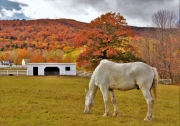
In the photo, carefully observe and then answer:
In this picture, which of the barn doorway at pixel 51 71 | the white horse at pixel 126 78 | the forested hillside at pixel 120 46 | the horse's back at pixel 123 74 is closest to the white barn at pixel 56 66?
the barn doorway at pixel 51 71

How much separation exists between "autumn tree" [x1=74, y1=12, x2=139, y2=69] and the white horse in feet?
58.0

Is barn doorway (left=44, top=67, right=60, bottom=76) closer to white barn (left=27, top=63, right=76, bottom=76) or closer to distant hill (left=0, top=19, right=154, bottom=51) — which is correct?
white barn (left=27, top=63, right=76, bottom=76)

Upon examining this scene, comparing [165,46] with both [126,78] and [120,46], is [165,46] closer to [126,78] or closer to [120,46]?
[120,46]

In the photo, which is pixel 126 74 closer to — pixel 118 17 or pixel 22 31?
pixel 118 17

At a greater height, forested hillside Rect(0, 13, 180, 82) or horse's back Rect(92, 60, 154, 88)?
forested hillside Rect(0, 13, 180, 82)

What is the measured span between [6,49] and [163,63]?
65.7 meters

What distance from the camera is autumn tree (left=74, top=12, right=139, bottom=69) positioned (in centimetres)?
2695

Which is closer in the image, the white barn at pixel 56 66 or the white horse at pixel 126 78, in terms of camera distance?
the white horse at pixel 126 78

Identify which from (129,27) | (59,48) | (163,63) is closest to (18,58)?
(59,48)

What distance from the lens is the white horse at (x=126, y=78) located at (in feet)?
26.4

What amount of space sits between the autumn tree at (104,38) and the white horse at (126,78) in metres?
17.7

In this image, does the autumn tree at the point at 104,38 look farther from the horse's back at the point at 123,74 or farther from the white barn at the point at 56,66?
the horse's back at the point at 123,74

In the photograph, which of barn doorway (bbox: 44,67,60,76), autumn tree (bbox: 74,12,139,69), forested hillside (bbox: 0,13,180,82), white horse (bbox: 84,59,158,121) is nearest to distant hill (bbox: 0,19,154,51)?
forested hillside (bbox: 0,13,180,82)

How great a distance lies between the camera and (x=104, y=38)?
2711 cm
